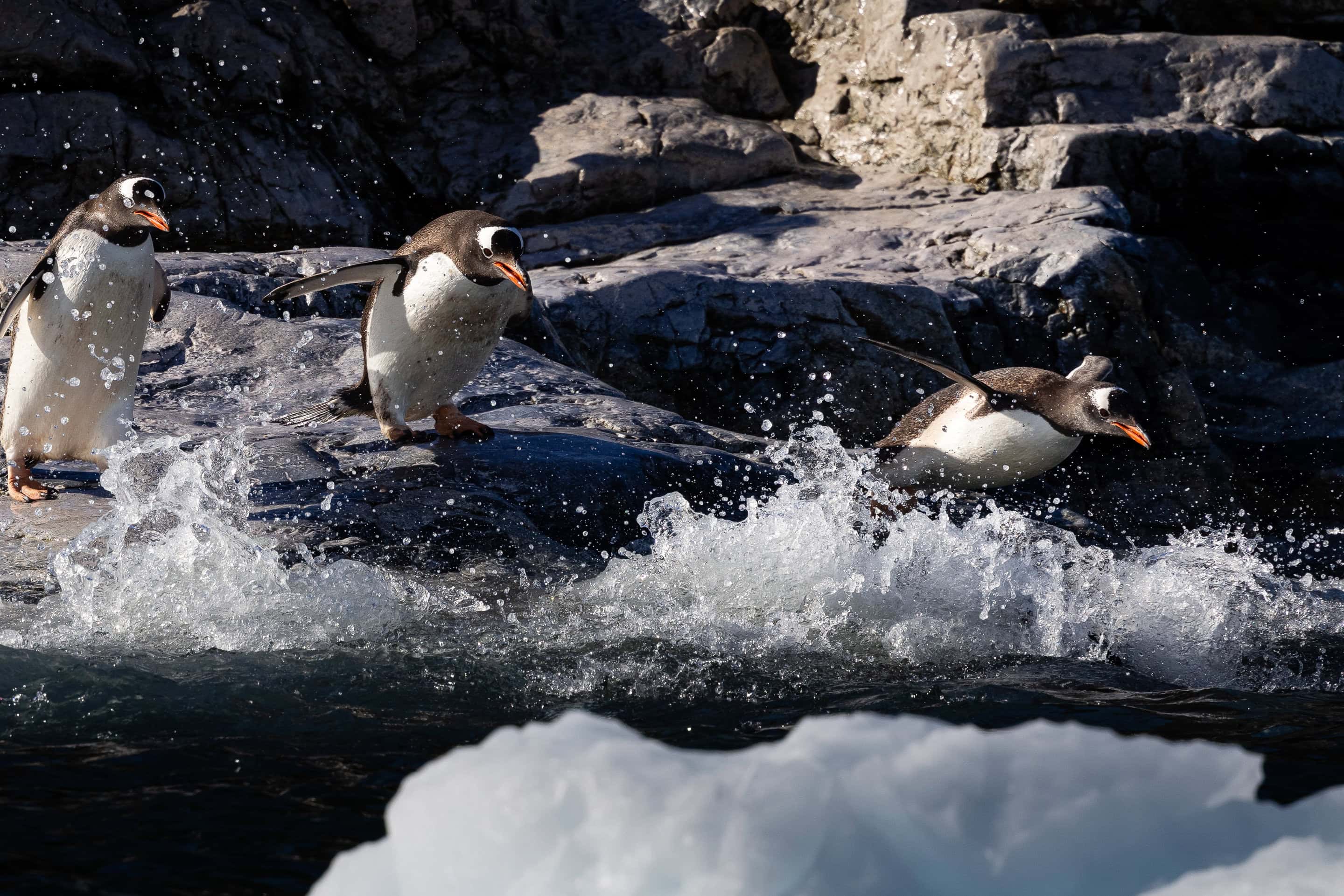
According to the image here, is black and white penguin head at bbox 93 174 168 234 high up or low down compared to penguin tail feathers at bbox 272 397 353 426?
up

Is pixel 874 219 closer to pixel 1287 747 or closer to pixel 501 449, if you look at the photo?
pixel 501 449

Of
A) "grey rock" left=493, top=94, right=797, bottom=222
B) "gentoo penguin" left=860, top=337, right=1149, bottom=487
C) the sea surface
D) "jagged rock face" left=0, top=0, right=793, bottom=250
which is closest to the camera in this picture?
the sea surface

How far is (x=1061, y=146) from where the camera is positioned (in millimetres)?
8531

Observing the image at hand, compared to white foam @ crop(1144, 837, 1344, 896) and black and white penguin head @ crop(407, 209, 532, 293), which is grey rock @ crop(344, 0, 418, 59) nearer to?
black and white penguin head @ crop(407, 209, 532, 293)

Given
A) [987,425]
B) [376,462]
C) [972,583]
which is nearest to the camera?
[972,583]

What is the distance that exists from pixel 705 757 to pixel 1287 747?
190cm

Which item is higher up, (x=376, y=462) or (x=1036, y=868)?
(x=376, y=462)

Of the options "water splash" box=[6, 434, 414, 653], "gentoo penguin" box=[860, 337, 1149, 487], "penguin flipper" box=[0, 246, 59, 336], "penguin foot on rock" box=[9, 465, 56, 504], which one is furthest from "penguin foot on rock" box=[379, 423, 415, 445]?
"gentoo penguin" box=[860, 337, 1149, 487]

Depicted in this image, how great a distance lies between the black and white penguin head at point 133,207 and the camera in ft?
14.4

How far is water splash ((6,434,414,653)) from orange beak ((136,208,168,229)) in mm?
895

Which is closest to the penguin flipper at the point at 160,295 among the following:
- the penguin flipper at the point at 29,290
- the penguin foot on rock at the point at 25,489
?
the penguin flipper at the point at 29,290

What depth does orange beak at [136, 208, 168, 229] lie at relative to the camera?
170 inches

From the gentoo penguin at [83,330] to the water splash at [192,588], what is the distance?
714 mm

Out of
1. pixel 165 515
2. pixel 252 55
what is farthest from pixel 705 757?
pixel 252 55
